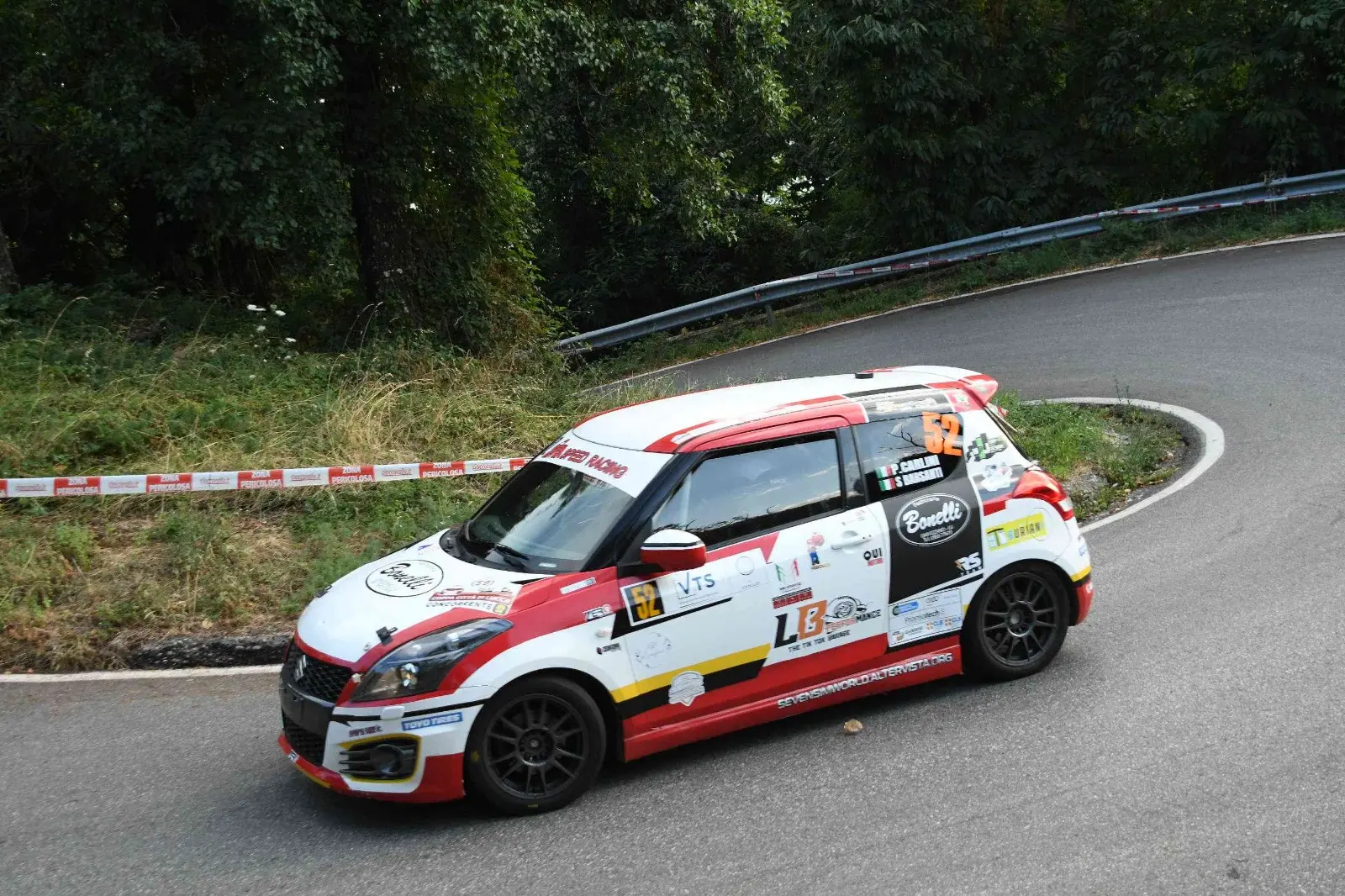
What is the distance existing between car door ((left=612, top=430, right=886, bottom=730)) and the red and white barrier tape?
14.6 feet

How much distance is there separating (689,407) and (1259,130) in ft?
56.8

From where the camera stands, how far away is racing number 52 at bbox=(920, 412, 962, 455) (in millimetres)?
6238

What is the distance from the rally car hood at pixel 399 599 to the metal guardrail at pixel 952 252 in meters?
12.4

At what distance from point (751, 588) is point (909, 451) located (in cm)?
123

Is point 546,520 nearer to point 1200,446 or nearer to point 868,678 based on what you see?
point 868,678

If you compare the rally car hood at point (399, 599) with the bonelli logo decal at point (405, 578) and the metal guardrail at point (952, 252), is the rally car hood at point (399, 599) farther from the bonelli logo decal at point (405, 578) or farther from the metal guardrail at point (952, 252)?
the metal guardrail at point (952, 252)

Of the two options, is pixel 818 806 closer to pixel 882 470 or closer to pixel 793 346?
pixel 882 470

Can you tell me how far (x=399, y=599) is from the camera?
548 cm

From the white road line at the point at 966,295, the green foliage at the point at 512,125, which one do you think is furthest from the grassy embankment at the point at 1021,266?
the green foliage at the point at 512,125

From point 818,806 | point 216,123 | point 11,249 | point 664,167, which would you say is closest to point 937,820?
point 818,806

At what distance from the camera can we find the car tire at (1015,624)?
6191 millimetres

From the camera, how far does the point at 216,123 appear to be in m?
12.7

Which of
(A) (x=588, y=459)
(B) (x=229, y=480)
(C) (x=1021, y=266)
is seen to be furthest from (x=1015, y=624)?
(C) (x=1021, y=266)

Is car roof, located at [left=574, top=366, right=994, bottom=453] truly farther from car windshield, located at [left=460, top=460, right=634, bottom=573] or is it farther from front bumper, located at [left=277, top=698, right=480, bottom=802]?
front bumper, located at [left=277, top=698, right=480, bottom=802]
